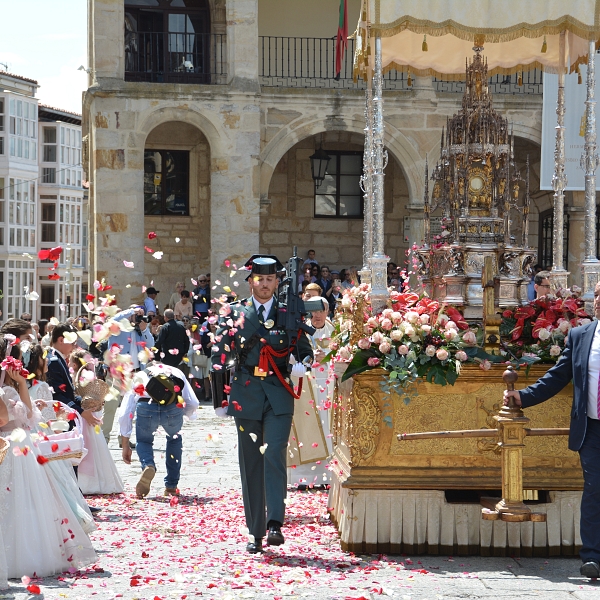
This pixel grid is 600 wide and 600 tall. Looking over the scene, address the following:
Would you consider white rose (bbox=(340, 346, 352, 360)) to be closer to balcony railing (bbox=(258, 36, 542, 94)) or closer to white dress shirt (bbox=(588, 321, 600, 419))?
white dress shirt (bbox=(588, 321, 600, 419))

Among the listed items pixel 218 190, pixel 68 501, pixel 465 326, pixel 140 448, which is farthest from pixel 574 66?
pixel 218 190

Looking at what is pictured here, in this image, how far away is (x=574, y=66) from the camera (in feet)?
37.1

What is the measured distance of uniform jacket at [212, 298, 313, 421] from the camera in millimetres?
7688

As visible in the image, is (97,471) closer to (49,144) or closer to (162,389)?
(162,389)

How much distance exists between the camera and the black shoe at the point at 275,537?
293 inches

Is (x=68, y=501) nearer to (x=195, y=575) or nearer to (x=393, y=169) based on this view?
(x=195, y=575)

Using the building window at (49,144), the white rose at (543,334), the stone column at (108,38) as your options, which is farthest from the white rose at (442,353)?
the building window at (49,144)

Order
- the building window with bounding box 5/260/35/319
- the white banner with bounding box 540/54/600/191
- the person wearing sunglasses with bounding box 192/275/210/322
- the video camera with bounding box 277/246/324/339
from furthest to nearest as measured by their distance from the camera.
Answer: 1. the building window with bounding box 5/260/35/319
2. the white banner with bounding box 540/54/600/191
3. the person wearing sunglasses with bounding box 192/275/210/322
4. the video camera with bounding box 277/246/324/339

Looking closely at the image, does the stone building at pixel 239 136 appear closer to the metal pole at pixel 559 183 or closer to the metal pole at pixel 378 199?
the metal pole at pixel 559 183

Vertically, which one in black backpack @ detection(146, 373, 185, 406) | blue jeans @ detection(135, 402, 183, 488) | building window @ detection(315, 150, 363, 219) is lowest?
blue jeans @ detection(135, 402, 183, 488)

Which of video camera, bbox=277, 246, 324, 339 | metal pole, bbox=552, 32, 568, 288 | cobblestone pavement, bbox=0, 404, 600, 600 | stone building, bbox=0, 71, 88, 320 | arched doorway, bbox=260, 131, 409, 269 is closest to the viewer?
cobblestone pavement, bbox=0, 404, 600, 600

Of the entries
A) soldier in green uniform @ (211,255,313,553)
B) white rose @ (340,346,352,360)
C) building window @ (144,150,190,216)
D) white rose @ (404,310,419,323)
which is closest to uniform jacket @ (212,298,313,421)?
soldier in green uniform @ (211,255,313,553)

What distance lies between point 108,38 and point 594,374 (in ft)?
53.6

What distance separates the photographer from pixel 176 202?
24672mm
